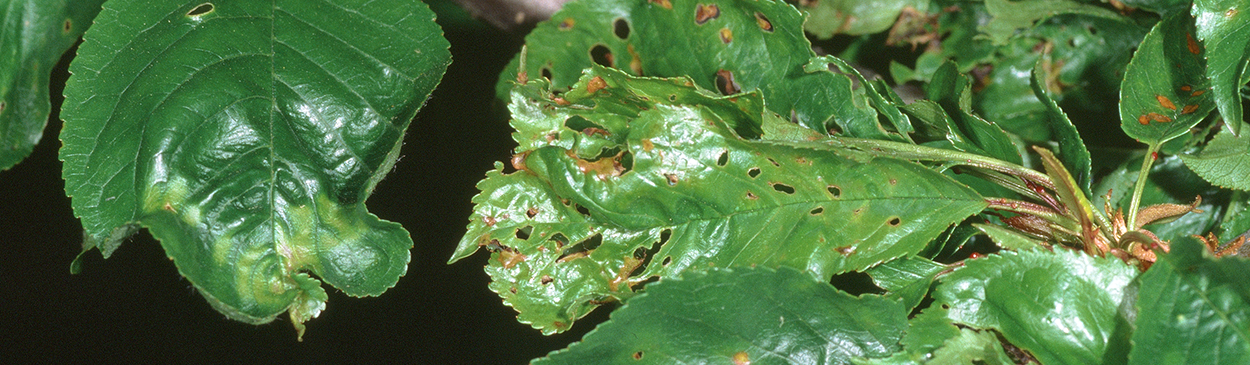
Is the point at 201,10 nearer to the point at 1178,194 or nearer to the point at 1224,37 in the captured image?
the point at 1224,37

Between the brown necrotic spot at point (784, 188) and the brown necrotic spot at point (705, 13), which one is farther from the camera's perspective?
the brown necrotic spot at point (705, 13)

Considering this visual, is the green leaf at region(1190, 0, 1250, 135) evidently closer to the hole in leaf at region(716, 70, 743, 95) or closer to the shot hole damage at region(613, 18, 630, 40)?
the hole in leaf at region(716, 70, 743, 95)

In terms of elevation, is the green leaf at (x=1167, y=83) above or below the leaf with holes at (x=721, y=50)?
above

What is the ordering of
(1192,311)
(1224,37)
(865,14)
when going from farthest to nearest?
1. (865,14)
2. (1224,37)
3. (1192,311)

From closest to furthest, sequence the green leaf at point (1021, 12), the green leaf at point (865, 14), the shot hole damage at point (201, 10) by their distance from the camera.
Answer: the shot hole damage at point (201, 10), the green leaf at point (1021, 12), the green leaf at point (865, 14)

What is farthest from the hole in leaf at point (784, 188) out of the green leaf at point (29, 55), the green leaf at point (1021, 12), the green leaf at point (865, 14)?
the green leaf at point (29, 55)

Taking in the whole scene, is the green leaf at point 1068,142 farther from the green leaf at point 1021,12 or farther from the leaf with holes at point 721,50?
the green leaf at point 1021,12

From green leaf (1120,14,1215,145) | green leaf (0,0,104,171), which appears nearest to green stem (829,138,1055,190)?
green leaf (1120,14,1215,145)

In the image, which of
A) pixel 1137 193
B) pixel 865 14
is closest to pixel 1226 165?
pixel 1137 193
